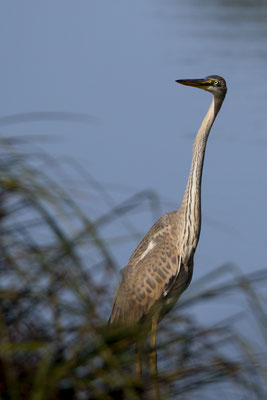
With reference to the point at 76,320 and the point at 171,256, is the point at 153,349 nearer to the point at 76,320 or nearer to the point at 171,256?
the point at 76,320

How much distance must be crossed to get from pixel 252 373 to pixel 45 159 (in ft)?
2.26

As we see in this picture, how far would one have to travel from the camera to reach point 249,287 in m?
1.81

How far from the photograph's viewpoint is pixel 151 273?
14.3 feet

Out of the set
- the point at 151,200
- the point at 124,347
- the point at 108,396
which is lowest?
the point at 108,396

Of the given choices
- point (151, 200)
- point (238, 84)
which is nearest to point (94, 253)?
point (151, 200)

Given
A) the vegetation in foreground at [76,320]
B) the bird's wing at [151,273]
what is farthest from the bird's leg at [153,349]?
the bird's wing at [151,273]

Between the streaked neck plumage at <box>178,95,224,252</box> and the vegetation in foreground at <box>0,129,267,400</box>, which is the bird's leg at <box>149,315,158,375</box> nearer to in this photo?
the vegetation in foreground at <box>0,129,267,400</box>

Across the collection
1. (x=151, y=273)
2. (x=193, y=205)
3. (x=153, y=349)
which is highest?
(x=153, y=349)

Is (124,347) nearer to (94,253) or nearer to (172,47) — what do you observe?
(94,253)

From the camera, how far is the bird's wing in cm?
434

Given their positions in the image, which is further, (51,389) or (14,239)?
(14,239)

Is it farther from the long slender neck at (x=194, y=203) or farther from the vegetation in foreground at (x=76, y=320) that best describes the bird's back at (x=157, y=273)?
the vegetation in foreground at (x=76, y=320)

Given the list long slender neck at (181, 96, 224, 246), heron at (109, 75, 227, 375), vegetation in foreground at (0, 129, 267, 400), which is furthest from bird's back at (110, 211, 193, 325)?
vegetation in foreground at (0, 129, 267, 400)

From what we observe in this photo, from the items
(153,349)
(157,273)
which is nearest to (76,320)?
(153,349)
